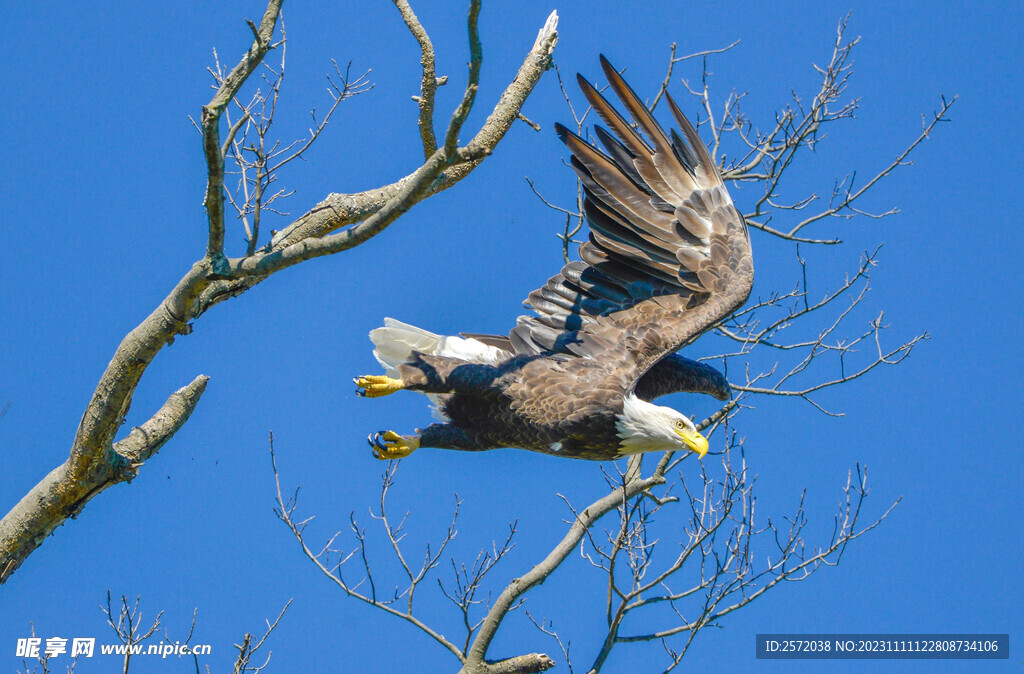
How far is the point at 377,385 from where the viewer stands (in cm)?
471

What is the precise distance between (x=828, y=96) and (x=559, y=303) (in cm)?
210

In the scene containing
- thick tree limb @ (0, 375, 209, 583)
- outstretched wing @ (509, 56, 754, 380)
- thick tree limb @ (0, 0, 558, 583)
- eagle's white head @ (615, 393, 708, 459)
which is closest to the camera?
thick tree limb @ (0, 0, 558, 583)

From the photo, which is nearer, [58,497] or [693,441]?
[58,497]

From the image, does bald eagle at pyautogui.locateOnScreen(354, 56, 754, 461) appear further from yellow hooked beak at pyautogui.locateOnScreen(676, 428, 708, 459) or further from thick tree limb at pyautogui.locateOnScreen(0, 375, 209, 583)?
thick tree limb at pyautogui.locateOnScreen(0, 375, 209, 583)

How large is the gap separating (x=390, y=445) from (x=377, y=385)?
0.40 meters

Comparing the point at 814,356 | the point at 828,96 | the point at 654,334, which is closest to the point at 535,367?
the point at 654,334

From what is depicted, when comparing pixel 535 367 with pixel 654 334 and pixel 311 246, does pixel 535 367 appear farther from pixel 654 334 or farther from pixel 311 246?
pixel 311 246

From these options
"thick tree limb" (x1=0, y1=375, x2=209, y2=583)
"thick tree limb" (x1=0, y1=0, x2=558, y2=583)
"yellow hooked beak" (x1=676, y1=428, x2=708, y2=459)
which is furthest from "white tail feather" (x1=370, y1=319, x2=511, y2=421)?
"thick tree limb" (x1=0, y1=375, x2=209, y2=583)

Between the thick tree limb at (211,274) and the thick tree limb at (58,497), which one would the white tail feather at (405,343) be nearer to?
the thick tree limb at (211,274)

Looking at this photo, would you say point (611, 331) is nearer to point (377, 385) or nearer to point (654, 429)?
point (654, 429)

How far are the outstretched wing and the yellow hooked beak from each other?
26.2 inches

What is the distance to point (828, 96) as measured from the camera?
6074 millimetres

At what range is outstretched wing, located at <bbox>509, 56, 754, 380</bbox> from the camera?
5.20m

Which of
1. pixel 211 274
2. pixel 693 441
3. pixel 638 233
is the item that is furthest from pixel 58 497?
pixel 638 233
